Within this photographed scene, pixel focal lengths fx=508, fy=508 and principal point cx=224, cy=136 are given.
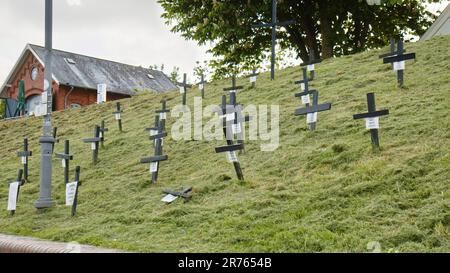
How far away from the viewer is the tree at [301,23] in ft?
76.3

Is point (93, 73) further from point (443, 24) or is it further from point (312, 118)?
point (312, 118)

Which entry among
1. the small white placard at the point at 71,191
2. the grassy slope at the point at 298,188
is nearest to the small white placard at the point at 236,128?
the grassy slope at the point at 298,188

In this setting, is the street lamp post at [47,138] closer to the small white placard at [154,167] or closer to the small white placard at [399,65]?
the small white placard at [154,167]

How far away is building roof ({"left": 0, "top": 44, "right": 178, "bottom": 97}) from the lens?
33906 mm

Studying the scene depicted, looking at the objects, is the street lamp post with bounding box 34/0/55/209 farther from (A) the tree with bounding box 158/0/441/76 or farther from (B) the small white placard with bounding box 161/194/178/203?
(A) the tree with bounding box 158/0/441/76

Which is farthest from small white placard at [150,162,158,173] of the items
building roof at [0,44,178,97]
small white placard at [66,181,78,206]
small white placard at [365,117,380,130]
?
building roof at [0,44,178,97]

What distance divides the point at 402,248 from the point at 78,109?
19.3 m

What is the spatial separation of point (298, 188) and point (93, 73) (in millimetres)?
30778

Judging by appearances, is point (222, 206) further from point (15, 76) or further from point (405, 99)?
point (15, 76)

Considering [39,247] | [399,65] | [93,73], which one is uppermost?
[93,73]

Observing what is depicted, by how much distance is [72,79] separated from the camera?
33531 millimetres

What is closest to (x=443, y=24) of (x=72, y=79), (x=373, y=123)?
(x=373, y=123)

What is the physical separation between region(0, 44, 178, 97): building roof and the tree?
10.6 metres

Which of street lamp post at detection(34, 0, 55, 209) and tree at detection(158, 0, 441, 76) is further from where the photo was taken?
tree at detection(158, 0, 441, 76)
